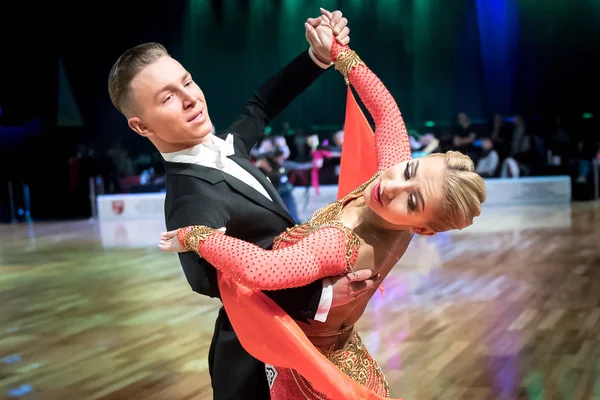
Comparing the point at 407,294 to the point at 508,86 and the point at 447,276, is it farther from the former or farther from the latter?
the point at 508,86

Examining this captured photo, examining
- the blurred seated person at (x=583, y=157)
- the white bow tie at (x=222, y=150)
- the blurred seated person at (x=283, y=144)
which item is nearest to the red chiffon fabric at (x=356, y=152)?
the white bow tie at (x=222, y=150)

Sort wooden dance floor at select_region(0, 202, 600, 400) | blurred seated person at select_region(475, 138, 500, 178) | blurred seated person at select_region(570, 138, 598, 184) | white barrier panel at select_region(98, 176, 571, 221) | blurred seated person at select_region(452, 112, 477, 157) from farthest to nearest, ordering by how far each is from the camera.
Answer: blurred seated person at select_region(452, 112, 477, 157) < blurred seated person at select_region(475, 138, 500, 178) < blurred seated person at select_region(570, 138, 598, 184) < white barrier panel at select_region(98, 176, 571, 221) < wooden dance floor at select_region(0, 202, 600, 400)

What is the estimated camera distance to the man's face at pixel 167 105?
1743 millimetres

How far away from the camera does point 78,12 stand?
11.3 meters

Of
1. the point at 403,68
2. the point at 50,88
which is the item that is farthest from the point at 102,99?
the point at 403,68

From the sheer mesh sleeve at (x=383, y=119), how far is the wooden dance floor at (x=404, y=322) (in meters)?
1.71

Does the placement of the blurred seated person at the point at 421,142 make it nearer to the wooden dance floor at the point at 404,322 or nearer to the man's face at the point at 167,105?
the wooden dance floor at the point at 404,322

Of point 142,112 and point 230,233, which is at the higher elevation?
point 142,112

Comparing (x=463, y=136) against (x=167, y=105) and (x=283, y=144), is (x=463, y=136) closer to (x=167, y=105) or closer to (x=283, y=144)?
(x=283, y=144)

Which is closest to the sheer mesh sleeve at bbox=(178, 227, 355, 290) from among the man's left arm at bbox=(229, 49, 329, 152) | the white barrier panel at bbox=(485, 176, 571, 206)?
the man's left arm at bbox=(229, 49, 329, 152)

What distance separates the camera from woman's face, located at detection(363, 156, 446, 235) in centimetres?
156

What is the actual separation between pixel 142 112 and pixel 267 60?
10.4m

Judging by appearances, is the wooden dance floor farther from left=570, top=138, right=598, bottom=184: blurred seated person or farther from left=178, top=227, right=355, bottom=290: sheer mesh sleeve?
left=570, top=138, right=598, bottom=184: blurred seated person

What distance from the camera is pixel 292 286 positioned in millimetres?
1507
